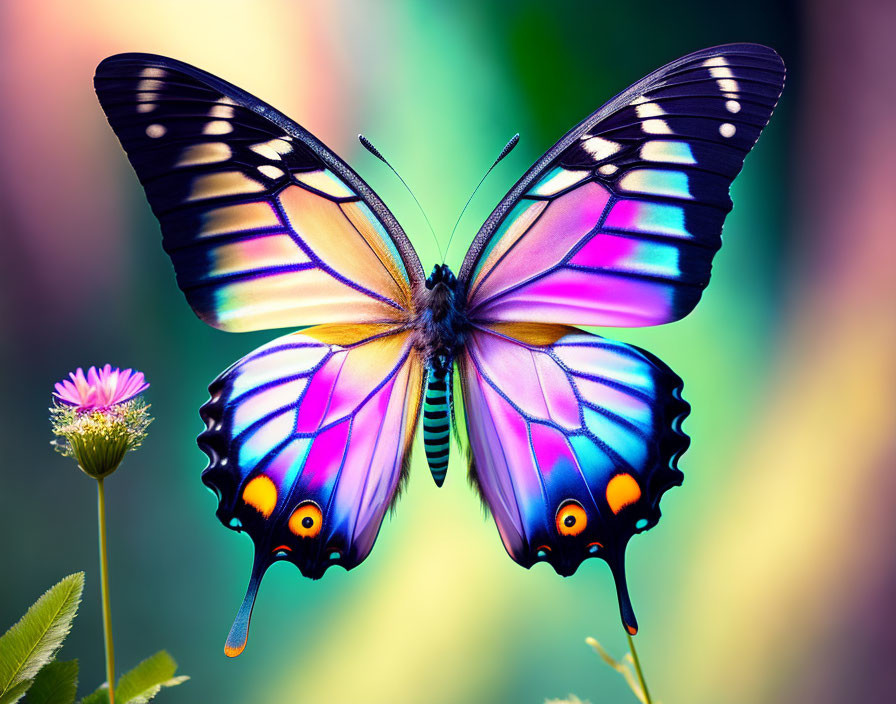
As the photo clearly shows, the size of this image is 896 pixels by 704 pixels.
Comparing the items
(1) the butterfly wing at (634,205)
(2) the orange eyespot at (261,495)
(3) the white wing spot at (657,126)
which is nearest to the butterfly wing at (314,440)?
(2) the orange eyespot at (261,495)

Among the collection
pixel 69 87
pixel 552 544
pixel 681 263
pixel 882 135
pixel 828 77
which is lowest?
pixel 552 544

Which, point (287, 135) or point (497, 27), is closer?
point (287, 135)

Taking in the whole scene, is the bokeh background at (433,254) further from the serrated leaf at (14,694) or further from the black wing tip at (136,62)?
the serrated leaf at (14,694)

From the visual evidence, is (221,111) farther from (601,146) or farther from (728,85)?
(728,85)

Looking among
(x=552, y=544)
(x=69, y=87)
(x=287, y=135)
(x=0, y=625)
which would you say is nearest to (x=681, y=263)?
(x=552, y=544)

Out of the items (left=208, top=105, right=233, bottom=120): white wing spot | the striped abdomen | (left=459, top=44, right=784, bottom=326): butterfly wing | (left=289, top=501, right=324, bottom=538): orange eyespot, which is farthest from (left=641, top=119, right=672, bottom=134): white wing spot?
(left=289, top=501, right=324, bottom=538): orange eyespot

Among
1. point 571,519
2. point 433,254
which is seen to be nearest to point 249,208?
point 433,254

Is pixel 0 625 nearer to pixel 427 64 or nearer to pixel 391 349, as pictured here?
pixel 391 349
